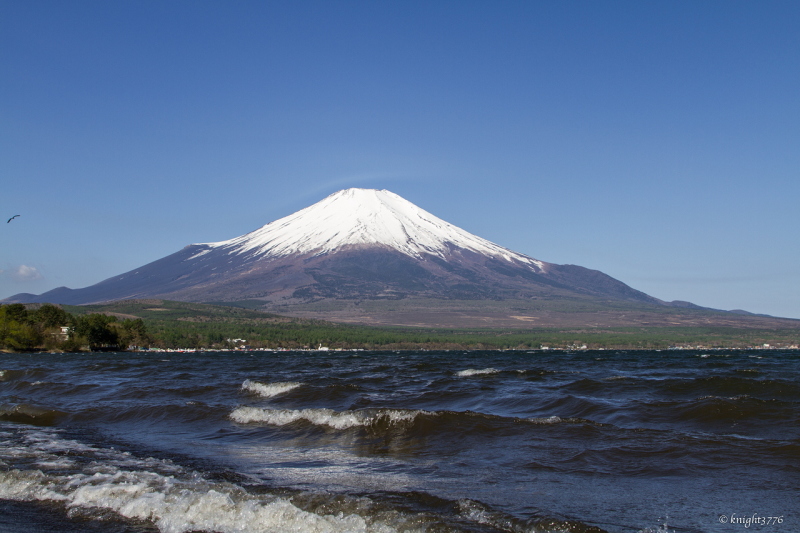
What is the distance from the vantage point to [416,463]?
1331cm

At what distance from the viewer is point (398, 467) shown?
1288cm

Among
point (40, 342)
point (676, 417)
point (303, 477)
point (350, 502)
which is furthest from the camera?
point (40, 342)

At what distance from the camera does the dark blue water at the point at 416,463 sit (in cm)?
938

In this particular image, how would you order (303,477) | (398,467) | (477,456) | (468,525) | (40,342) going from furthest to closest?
(40,342)
(477,456)
(398,467)
(303,477)
(468,525)

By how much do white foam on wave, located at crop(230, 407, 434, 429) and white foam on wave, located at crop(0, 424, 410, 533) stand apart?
5702 mm

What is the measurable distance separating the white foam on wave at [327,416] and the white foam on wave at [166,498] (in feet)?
18.7

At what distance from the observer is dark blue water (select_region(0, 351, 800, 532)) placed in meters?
9.38

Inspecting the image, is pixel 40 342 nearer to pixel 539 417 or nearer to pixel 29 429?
pixel 29 429

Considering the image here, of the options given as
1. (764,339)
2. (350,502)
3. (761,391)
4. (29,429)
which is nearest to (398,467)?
(350,502)

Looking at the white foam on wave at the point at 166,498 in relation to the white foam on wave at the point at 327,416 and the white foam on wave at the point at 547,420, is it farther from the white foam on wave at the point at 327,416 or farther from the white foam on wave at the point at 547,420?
the white foam on wave at the point at 547,420

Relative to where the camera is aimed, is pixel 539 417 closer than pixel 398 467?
No

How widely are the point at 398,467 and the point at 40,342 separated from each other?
103m

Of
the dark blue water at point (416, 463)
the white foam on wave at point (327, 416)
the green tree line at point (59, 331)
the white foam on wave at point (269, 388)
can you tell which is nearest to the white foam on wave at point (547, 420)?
the dark blue water at point (416, 463)

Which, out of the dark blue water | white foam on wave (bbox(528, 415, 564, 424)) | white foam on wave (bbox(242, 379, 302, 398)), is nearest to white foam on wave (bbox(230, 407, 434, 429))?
the dark blue water
